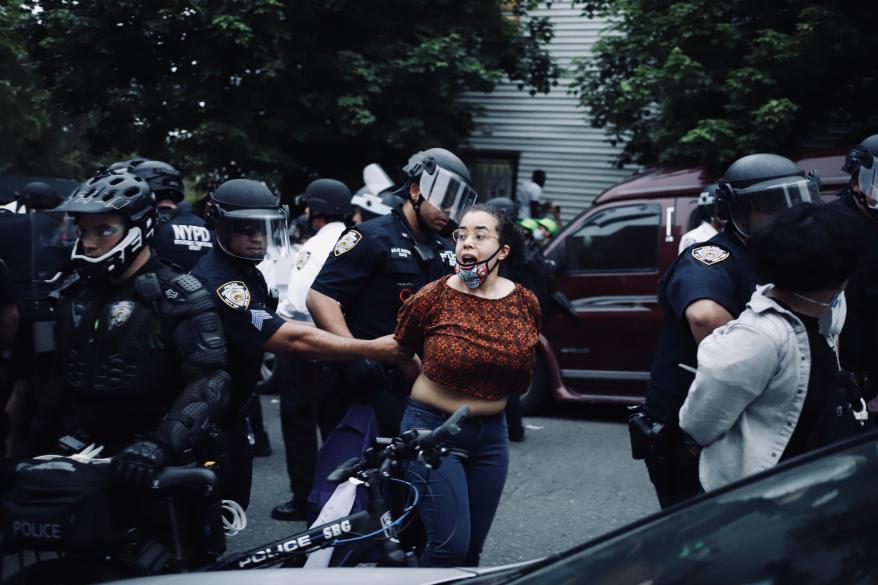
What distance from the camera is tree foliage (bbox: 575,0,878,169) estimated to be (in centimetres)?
1030

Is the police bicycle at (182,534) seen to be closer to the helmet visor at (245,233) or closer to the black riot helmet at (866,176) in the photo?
the helmet visor at (245,233)

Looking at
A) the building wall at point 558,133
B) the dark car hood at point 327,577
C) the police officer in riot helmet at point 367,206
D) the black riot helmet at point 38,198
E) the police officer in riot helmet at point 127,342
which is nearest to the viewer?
the dark car hood at point 327,577

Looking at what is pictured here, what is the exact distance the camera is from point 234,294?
3.72m

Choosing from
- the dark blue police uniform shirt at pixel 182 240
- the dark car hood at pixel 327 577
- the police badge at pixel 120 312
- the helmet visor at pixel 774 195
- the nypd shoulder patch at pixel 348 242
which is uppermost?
the helmet visor at pixel 774 195

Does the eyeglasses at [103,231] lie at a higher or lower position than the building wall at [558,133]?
higher

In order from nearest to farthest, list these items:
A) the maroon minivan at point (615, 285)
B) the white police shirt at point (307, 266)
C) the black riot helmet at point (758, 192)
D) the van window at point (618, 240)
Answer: the black riot helmet at point (758, 192) < the white police shirt at point (307, 266) < the maroon minivan at point (615, 285) < the van window at point (618, 240)

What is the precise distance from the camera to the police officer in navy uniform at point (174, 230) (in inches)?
205

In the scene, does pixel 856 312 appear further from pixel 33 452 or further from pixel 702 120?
pixel 702 120

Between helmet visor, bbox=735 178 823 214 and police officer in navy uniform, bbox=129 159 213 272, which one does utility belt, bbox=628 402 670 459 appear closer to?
helmet visor, bbox=735 178 823 214

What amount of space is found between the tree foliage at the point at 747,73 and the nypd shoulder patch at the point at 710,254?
7.63m

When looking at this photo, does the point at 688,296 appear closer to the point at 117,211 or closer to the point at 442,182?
the point at 442,182

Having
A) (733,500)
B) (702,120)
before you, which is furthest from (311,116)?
(733,500)

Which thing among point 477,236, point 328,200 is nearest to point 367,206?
point 328,200

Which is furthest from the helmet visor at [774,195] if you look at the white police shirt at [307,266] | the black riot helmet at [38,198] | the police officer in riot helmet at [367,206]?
the black riot helmet at [38,198]
